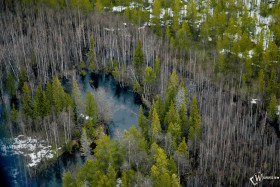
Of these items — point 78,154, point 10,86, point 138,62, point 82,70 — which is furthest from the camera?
point 82,70

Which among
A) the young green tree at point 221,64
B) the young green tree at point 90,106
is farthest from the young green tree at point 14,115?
the young green tree at point 221,64

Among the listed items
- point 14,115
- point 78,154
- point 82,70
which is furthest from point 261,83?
point 14,115

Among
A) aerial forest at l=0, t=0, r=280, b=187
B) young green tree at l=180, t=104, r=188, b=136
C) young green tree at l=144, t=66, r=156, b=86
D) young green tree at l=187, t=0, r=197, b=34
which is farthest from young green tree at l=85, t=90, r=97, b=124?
young green tree at l=187, t=0, r=197, b=34

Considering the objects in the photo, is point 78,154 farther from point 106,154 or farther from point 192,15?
point 192,15

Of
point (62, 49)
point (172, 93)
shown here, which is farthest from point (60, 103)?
point (62, 49)

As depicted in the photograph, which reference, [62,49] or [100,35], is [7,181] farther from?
[100,35]

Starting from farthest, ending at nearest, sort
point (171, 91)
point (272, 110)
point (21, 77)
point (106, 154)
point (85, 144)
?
1. point (21, 77)
2. point (171, 91)
3. point (272, 110)
4. point (85, 144)
5. point (106, 154)
